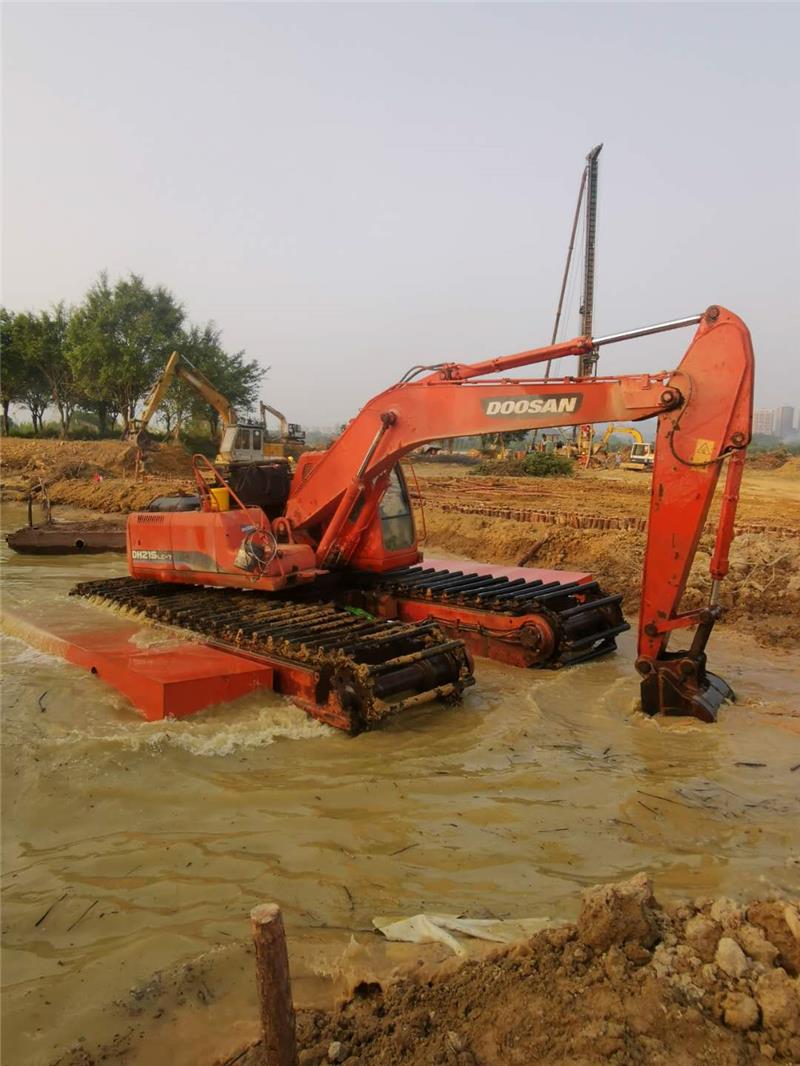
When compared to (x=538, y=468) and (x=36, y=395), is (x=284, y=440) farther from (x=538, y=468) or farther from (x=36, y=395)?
(x=36, y=395)

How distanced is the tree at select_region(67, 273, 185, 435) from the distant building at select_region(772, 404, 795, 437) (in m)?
178

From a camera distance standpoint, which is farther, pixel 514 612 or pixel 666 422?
pixel 514 612

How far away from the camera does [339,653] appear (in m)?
5.50

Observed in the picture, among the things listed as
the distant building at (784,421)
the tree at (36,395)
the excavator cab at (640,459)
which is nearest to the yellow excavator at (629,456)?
the excavator cab at (640,459)

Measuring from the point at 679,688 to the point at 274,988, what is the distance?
425 cm

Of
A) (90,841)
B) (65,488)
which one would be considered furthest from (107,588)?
(65,488)

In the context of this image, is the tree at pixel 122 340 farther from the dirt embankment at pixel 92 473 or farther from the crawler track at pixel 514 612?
the crawler track at pixel 514 612

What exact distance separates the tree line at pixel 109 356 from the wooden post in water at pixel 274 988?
33.7 meters

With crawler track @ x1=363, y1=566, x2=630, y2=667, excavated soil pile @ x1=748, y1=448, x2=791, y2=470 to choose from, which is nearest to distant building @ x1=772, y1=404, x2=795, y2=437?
excavated soil pile @ x1=748, y1=448, x2=791, y2=470

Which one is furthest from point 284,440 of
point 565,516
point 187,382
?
point 565,516

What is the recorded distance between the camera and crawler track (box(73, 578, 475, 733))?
534cm

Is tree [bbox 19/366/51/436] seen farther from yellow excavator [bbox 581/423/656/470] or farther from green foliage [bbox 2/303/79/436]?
yellow excavator [bbox 581/423/656/470]

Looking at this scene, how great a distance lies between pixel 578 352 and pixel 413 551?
3.20 metres

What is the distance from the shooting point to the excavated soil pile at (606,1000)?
85.4 inches
